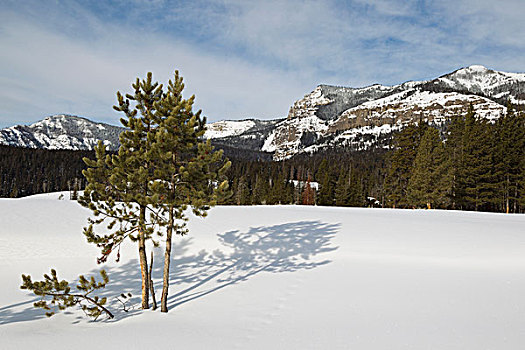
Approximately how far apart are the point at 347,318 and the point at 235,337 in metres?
2.87

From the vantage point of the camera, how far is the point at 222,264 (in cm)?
1344

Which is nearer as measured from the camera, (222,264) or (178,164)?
(178,164)

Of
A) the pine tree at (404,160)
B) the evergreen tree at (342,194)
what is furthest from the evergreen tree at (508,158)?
the evergreen tree at (342,194)

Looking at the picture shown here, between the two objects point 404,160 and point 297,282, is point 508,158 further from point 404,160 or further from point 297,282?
point 297,282

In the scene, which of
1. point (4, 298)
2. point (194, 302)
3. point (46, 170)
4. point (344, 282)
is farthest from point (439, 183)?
point (46, 170)

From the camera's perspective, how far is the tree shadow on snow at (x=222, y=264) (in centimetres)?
950

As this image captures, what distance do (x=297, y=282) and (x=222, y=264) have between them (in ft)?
14.1

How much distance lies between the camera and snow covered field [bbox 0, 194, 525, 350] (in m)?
6.13

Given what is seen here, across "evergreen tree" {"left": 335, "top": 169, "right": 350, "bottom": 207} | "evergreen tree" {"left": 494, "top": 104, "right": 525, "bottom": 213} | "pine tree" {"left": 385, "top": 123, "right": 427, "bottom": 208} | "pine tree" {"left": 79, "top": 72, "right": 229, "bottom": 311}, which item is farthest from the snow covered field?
"evergreen tree" {"left": 335, "top": 169, "right": 350, "bottom": 207}

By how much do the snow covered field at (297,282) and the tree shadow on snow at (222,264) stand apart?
0.07m

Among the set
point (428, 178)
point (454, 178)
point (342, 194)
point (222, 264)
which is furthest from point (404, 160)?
point (222, 264)

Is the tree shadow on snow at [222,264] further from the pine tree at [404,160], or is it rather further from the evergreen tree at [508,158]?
the evergreen tree at [508,158]

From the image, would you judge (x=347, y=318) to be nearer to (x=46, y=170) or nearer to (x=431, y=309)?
(x=431, y=309)

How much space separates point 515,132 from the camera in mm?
31688
